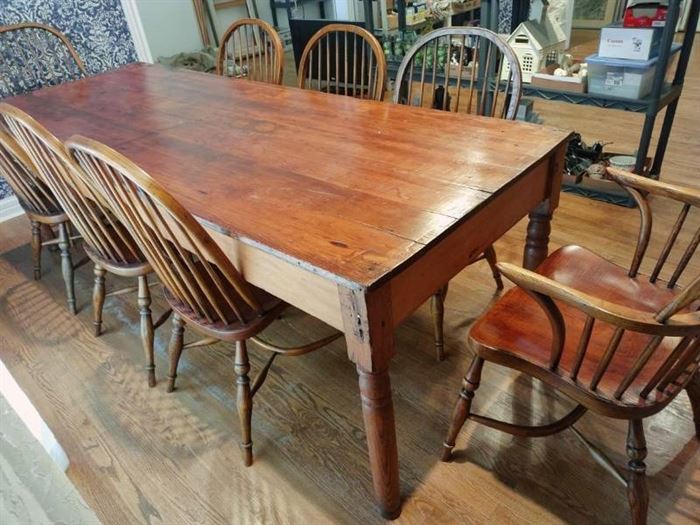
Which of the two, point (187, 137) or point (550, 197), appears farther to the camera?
point (187, 137)

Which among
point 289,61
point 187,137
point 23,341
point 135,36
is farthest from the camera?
point 289,61

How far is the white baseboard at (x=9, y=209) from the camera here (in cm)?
300

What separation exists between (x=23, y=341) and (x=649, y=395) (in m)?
2.16

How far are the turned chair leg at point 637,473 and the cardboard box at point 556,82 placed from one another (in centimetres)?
184

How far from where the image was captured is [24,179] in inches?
73.5

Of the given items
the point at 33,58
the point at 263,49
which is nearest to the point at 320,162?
the point at 263,49

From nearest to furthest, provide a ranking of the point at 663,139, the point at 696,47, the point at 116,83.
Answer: the point at 116,83 → the point at 663,139 → the point at 696,47

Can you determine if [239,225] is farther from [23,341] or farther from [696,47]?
[696,47]

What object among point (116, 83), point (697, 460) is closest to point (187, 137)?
point (116, 83)

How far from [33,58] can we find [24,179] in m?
1.27

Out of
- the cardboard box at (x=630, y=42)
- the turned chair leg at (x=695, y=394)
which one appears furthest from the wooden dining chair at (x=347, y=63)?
the turned chair leg at (x=695, y=394)

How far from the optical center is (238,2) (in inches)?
232

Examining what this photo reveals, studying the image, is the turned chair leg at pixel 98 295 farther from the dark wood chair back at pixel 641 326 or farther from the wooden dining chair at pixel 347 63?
the dark wood chair back at pixel 641 326

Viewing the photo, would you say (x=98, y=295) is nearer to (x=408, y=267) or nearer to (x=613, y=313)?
(x=408, y=267)
